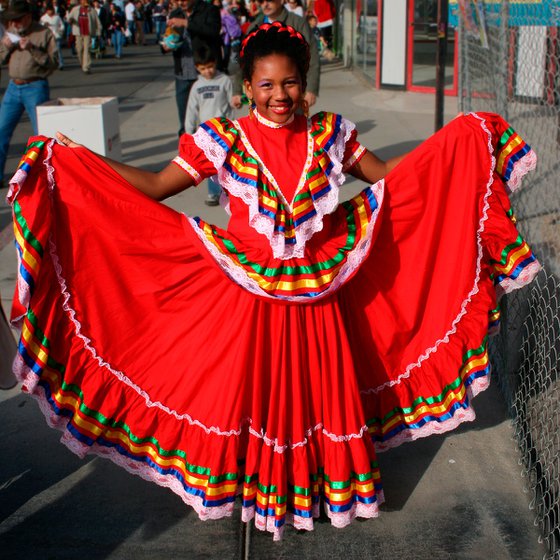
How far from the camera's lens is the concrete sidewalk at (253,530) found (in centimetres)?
337

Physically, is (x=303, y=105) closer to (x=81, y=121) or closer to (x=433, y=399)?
(x=433, y=399)

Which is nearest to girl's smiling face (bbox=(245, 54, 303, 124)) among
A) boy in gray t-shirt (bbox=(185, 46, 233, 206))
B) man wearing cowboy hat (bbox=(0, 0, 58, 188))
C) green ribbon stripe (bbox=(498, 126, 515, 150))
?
green ribbon stripe (bbox=(498, 126, 515, 150))

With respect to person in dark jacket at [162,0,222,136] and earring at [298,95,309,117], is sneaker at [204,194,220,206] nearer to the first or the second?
person in dark jacket at [162,0,222,136]

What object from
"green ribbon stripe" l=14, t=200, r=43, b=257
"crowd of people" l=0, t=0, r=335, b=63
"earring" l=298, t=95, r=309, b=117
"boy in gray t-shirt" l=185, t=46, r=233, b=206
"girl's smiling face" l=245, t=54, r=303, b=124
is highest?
"girl's smiling face" l=245, t=54, r=303, b=124

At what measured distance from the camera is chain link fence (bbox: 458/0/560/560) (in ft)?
12.4

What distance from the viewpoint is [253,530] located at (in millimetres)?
3494

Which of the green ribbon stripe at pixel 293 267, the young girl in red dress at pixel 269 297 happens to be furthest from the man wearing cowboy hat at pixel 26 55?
the green ribbon stripe at pixel 293 267

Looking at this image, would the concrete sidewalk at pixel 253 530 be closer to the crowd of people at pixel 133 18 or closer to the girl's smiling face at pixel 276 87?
the girl's smiling face at pixel 276 87

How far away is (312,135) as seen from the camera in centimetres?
333

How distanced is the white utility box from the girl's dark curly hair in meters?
4.78

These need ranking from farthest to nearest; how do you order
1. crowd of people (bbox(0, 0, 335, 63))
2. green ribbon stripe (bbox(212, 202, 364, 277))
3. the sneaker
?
crowd of people (bbox(0, 0, 335, 63)) < the sneaker < green ribbon stripe (bbox(212, 202, 364, 277))

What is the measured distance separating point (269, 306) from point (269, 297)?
11 centimetres

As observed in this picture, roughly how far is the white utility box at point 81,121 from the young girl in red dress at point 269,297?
182 inches

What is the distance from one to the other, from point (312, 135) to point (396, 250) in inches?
23.1
